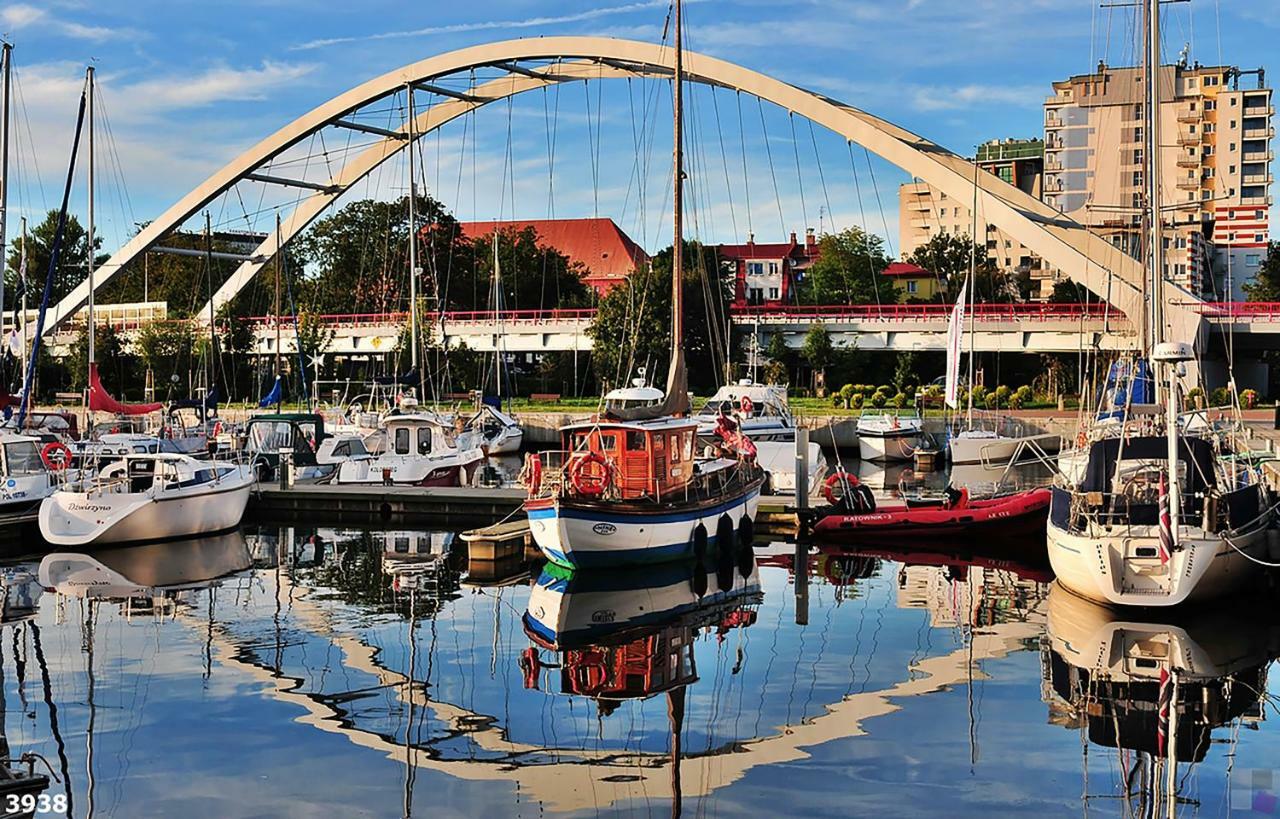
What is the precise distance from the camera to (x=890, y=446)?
167ft

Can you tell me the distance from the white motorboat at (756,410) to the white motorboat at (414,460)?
7.61m

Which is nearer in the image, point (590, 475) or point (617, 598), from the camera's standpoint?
point (617, 598)

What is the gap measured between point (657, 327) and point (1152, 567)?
47312 mm

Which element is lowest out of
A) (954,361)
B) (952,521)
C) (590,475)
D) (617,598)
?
(617,598)

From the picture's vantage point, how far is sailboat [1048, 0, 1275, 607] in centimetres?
2055

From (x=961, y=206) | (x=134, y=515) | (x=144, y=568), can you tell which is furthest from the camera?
(x=961, y=206)

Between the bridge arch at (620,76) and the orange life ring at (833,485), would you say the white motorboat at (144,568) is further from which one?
the bridge arch at (620,76)

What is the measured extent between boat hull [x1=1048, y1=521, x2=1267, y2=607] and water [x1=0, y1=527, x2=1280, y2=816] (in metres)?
0.45

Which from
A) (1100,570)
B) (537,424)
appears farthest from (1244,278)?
(1100,570)

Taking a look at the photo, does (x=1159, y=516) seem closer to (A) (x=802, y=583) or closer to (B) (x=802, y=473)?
(A) (x=802, y=583)

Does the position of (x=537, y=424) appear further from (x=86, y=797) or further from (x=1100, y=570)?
(x=86, y=797)

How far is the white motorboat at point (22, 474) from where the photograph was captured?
95.2 ft

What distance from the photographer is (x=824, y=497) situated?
31656 millimetres

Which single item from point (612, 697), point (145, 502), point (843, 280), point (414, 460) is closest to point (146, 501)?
point (145, 502)
